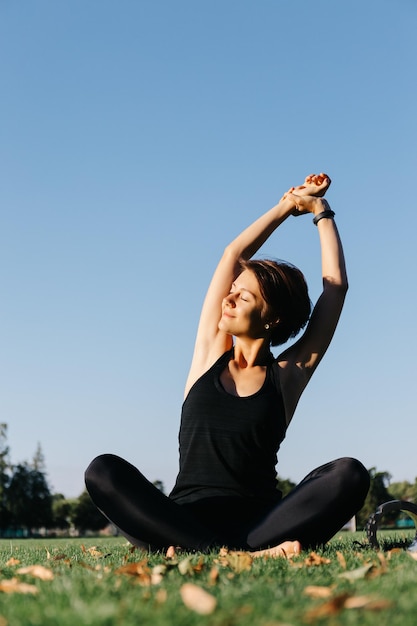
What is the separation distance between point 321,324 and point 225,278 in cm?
79

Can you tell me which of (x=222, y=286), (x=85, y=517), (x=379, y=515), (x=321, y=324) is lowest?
(x=379, y=515)

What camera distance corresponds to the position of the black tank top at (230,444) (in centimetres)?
499

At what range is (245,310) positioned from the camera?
526 cm

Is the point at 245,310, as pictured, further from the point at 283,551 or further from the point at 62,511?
the point at 62,511

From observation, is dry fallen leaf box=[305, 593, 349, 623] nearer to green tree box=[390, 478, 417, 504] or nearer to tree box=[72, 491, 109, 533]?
green tree box=[390, 478, 417, 504]

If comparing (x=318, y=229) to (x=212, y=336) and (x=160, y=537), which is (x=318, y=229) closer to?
(x=212, y=336)

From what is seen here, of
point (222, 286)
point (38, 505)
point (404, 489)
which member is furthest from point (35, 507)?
point (222, 286)

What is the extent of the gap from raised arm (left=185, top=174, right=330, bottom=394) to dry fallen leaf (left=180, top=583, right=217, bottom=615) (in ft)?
9.61

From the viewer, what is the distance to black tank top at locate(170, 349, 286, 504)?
4.99 meters

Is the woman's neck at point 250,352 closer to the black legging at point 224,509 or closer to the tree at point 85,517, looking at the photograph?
the black legging at point 224,509

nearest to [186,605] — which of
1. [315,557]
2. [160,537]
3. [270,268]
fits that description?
[315,557]

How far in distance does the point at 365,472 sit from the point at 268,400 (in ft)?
2.56

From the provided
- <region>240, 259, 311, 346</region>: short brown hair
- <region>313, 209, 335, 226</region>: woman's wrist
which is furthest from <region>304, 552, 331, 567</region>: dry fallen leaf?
<region>313, 209, 335, 226</region>: woman's wrist

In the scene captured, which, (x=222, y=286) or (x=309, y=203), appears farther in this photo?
(x=309, y=203)
